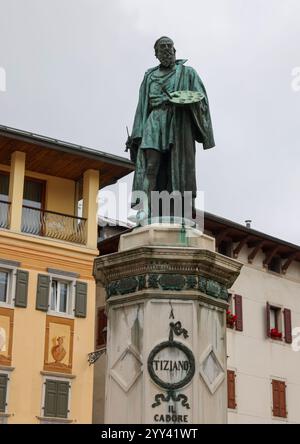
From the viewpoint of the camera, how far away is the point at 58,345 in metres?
30.3

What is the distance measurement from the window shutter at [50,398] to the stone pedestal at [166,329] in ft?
70.5

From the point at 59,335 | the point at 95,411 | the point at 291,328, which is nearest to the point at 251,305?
the point at 291,328

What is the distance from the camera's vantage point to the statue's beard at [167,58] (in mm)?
9836

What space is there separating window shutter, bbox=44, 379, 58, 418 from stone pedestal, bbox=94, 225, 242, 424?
70.5 ft

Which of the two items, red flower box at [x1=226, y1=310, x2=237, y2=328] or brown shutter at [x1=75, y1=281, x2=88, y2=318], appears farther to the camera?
red flower box at [x1=226, y1=310, x2=237, y2=328]

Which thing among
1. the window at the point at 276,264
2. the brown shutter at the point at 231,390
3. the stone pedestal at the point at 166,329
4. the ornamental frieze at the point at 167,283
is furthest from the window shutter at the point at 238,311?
the ornamental frieze at the point at 167,283

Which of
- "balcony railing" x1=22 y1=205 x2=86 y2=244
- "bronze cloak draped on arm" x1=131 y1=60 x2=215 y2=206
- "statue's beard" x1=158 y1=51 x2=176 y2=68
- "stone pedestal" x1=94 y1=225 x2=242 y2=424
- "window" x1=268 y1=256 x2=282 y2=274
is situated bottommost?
"stone pedestal" x1=94 y1=225 x2=242 y2=424

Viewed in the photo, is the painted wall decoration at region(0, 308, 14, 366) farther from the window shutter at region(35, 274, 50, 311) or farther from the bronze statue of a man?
the bronze statue of a man

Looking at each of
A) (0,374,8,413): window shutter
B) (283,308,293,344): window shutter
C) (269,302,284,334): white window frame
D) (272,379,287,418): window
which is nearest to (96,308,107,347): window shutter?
(0,374,8,413): window shutter

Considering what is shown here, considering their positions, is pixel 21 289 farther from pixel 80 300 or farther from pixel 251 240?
pixel 251 240

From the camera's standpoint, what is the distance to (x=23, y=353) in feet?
97.3

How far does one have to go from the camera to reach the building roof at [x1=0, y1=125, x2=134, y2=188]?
104 feet

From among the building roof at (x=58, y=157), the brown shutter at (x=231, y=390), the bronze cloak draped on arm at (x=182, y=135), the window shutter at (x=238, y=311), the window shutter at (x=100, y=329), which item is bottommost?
the bronze cloak draped on arm at (x=182, y=135)

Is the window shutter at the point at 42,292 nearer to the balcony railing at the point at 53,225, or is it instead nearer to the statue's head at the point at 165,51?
the balcony railing at the point at 53,225
